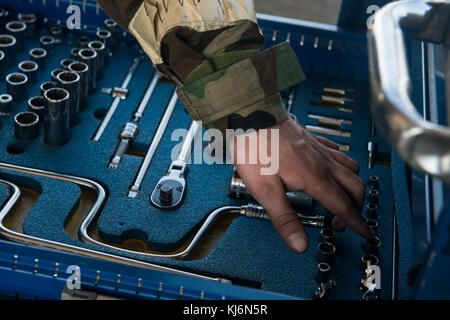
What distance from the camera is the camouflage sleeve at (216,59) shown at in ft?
3.31

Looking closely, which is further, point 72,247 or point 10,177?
point 10,177

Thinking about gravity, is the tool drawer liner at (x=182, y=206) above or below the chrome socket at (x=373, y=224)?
below

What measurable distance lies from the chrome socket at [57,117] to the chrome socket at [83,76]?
97 mm

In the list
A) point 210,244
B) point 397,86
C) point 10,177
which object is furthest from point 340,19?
point 397,86

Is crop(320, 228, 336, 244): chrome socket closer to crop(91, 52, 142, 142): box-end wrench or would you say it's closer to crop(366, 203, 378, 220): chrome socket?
crop(366, 203, 378, 220): chrome socket

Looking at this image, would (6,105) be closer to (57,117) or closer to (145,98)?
(57,117)

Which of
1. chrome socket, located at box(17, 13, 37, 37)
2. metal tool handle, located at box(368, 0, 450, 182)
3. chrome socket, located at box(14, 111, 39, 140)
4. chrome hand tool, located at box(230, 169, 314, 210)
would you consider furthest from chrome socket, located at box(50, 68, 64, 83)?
metal tool handle, located at box(368, 0, 450, 182)

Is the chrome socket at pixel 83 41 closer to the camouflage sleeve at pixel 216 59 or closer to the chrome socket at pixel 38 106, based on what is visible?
the chrome socket at pixel 38 106

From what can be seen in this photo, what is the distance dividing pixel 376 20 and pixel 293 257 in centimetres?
50

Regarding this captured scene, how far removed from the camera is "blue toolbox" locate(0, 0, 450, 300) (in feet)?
2.30

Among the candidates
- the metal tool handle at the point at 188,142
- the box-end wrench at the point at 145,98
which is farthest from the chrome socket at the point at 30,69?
the metal tool handle at the point at 188,142

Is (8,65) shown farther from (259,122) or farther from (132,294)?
(132,294)

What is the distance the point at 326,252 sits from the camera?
1.01 meters

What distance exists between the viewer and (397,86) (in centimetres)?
54
